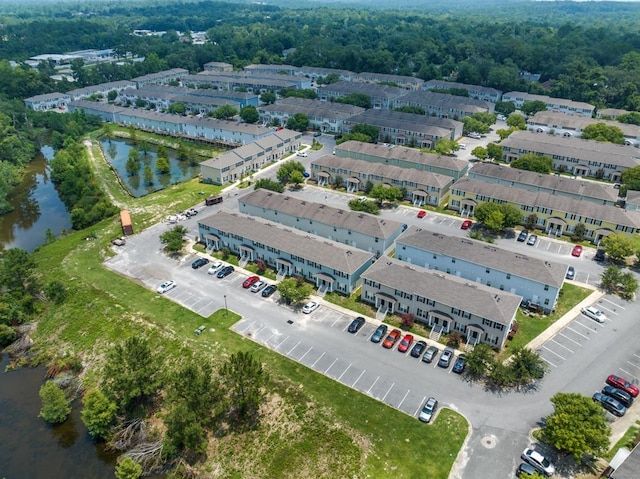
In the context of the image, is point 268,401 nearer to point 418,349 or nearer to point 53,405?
point 418,349

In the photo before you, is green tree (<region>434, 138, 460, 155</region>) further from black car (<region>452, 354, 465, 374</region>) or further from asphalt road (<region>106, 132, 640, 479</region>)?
black car (<region>452, 354, 465, 374</region>)

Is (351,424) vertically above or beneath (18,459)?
above

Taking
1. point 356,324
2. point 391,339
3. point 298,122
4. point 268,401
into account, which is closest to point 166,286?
point 268,401

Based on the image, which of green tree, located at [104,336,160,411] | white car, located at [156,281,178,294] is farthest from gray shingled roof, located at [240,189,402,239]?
green tree, located at [104,336,160,411]

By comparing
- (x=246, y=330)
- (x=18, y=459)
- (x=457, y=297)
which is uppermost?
(x=457, y=297)

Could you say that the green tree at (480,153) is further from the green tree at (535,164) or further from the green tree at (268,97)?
the green tree at (268,97)

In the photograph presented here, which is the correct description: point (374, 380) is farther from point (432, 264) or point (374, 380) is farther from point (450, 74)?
point (450, 74)

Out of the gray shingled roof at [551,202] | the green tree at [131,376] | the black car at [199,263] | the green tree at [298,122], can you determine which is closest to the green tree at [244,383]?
the green tree at [131,376]

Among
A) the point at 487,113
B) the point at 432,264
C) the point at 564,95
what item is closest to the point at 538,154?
the point at 487,113
